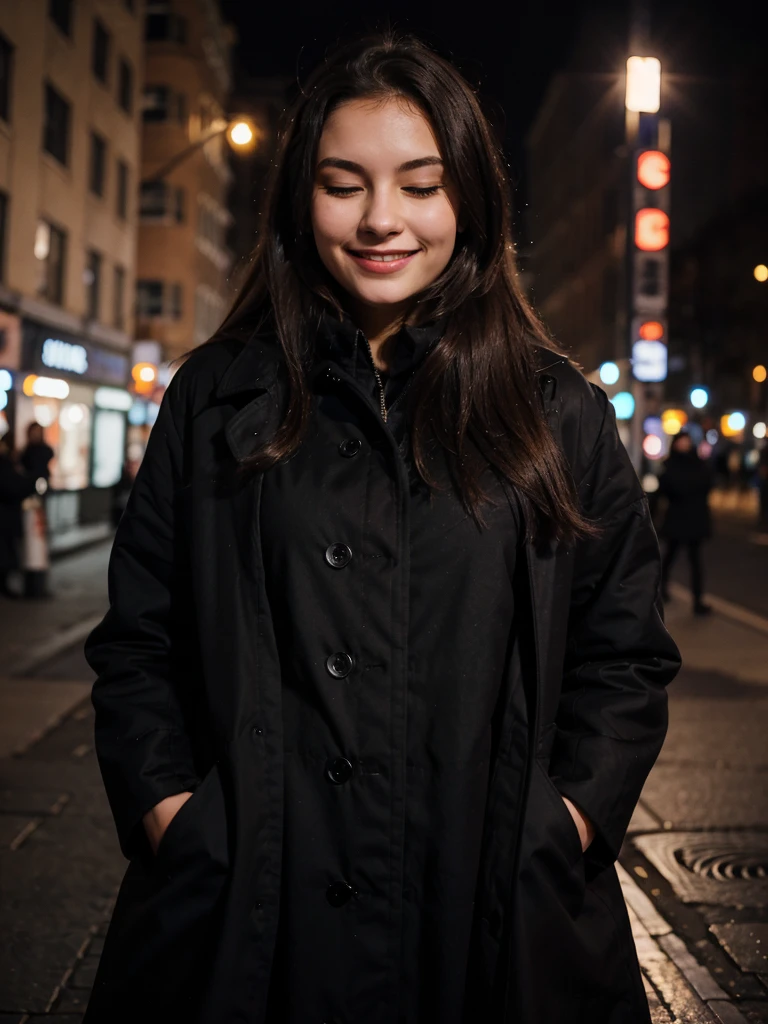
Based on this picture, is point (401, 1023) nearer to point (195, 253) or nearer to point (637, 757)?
point (637, 757)

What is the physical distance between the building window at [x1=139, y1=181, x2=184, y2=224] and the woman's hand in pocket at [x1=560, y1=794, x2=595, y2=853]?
44.0 meters

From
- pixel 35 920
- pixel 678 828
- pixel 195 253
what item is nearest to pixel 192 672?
pixel 35 920

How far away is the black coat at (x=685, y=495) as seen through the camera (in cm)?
1323

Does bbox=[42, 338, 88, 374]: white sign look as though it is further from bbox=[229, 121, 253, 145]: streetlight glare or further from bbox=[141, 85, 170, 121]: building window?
bbox=[141, 85, 170, 121]: building window

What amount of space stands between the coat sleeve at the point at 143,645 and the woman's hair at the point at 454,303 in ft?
0.72

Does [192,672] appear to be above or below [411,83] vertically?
below

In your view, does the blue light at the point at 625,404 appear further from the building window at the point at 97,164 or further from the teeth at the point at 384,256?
the building window at the point at 97,164

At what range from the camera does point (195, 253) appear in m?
44.6

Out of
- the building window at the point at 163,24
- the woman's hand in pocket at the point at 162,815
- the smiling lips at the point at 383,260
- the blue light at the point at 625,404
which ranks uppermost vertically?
the building window at the point at 163,24

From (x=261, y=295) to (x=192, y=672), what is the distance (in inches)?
27.7

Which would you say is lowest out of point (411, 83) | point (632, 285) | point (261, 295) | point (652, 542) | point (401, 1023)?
point (401, 1023)

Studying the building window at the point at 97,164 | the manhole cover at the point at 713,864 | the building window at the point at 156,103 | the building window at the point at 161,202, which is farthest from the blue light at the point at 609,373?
the building window at the point at 156,103

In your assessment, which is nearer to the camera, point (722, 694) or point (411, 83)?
point (411, 83)

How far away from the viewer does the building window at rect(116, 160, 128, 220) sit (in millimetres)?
31062
